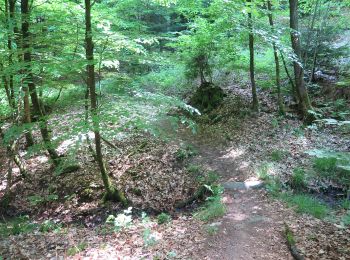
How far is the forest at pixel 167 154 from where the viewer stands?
5.88 metres

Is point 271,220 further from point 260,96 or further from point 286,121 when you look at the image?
point 260,96

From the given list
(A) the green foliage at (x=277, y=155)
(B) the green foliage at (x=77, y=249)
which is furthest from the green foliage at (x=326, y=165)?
(B) the green foliage at (x=77, y=249)

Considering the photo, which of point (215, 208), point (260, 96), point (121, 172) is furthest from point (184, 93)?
point (215, 208)

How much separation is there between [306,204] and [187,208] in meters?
2.73

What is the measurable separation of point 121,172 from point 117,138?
2.41 metres

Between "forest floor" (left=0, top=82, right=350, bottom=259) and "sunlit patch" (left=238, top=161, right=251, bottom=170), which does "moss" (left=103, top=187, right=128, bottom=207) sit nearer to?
"forest floor" (left=0, top=82, right=350, bottom=259)

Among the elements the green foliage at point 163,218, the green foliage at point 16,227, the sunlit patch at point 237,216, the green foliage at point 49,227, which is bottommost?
the green foliage at point 16,227

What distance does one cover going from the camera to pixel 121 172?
9234 mm

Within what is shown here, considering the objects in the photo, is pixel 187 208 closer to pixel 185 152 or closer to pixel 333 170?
pixel 185 152

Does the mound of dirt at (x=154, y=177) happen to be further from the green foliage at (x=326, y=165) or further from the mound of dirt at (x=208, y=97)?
the mound of dirt at (x=208, y=97)

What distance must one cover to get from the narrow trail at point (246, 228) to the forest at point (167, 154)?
1.1 inches

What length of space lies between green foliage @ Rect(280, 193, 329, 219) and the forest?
3 centimetres

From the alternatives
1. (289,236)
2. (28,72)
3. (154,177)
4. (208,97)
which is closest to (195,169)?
(154,177)

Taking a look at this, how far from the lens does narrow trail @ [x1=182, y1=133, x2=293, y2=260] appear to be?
5.26 m
